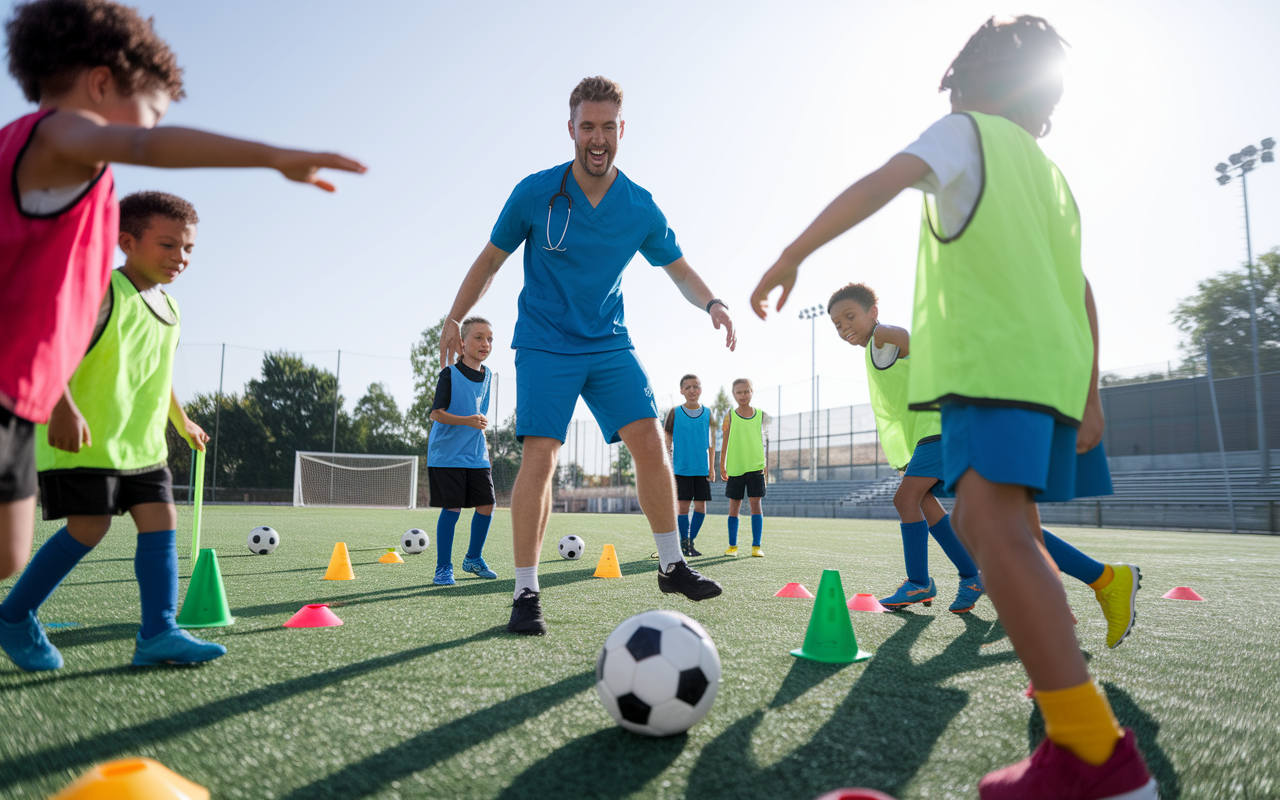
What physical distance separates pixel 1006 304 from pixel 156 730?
7.52ft

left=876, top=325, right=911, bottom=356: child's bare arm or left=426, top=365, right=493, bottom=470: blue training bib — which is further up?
left=876, top=325, right=911, bottom=356: child's bare arm

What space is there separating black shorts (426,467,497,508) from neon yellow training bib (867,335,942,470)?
313 cm

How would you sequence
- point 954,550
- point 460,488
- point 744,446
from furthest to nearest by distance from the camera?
point 744,446
point 460,488
point 954,550

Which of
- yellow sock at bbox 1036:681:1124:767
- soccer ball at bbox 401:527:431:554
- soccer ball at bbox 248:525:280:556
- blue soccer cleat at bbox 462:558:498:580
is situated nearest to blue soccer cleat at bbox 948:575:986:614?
yellow sock at bbox 1036:681:1124:767

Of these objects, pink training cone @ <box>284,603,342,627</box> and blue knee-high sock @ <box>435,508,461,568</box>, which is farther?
blue knee-high sock @ <box>435,508,461,568</box>

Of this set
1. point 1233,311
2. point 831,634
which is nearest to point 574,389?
point 831,634

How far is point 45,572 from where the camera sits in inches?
95.9

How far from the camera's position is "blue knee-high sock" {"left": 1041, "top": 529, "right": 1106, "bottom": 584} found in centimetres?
281

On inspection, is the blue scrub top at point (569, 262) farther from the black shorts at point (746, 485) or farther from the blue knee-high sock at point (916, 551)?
the black shorts at point (746, 485)

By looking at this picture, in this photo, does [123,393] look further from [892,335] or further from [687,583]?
[892,335]

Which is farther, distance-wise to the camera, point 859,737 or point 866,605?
point 866,605

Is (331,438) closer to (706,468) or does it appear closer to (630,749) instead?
(706,468)

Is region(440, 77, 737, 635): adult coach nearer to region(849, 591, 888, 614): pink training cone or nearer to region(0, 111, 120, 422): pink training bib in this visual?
region(849, 591, 888, 614): pink training cone

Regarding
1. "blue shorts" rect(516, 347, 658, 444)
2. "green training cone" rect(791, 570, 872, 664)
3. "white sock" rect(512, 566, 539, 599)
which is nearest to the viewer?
"green training cone" rect(791, 570, 872, 664)
